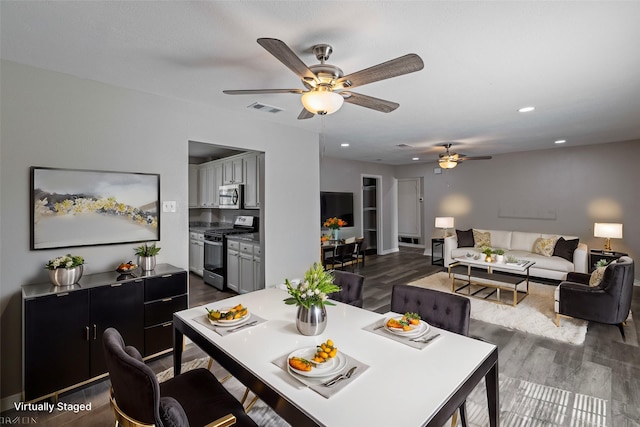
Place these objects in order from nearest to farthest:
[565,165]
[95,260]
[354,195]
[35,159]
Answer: [35,159], [95,260], [565,165], [354,195]

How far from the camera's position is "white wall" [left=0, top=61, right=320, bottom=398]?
2375 mm

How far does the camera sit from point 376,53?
2.24 m

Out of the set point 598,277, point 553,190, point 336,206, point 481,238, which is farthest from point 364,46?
point 553,190

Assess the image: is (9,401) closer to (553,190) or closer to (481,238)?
(481,238)

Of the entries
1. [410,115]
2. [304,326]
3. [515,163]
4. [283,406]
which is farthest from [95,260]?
[515,163]

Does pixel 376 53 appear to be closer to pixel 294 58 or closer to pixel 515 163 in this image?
pixel 294 58

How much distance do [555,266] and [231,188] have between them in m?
5.90

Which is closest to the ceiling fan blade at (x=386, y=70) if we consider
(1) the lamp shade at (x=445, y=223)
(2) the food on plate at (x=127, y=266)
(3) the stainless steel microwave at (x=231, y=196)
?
(2) the food on plate at (x=127, y=266)

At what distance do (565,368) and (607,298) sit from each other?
3.75 ft

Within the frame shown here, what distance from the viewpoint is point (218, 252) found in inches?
203

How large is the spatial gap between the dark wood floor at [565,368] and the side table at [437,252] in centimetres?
341

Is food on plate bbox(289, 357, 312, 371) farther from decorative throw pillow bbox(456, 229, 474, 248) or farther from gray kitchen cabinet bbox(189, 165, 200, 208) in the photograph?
decorative throw pillow bbox(456, 229, 474, 248)

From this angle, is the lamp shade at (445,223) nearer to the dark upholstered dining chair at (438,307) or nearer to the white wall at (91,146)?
the white wall at (91,146)

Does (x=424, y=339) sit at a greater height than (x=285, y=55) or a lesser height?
lesser
